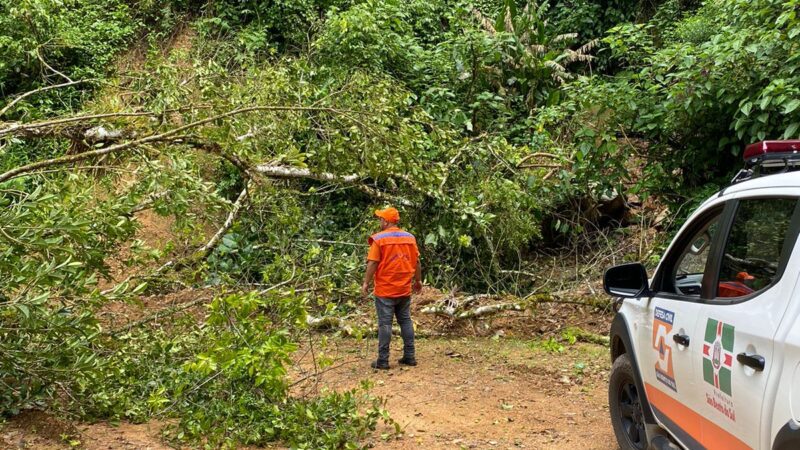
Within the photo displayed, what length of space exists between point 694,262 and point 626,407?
4.61ft

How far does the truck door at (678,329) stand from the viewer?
11.3 feet

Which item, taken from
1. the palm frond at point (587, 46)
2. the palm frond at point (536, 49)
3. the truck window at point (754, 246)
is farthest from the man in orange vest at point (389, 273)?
the palm frond at point (587, 46)

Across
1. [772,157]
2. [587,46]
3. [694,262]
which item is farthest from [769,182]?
[587,46]

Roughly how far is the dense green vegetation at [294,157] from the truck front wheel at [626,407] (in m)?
1.79

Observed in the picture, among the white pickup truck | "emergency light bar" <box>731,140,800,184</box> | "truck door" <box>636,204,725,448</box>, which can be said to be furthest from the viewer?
"truck door" <box>636,204,725,448</box>

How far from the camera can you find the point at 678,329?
11.8 feet

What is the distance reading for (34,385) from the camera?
4.95 m

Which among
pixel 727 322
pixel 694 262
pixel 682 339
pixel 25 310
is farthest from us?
Answer: pixel 25 310

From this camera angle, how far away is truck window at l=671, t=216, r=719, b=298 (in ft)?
11.8

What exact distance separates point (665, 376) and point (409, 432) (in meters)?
2.42

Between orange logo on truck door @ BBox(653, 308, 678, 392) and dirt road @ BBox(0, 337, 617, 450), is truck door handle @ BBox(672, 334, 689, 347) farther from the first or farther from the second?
dirt road @ BBox(0, 337, 617, 450)

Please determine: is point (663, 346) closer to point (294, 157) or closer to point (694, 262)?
point (694, 262)

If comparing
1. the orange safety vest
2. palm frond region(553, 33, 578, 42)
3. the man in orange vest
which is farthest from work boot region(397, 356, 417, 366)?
palm frond region(553, 33, 578, 42)

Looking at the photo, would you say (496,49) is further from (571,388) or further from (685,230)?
(685,230)
